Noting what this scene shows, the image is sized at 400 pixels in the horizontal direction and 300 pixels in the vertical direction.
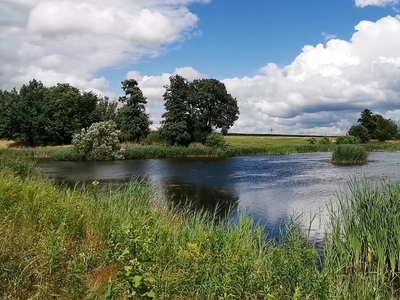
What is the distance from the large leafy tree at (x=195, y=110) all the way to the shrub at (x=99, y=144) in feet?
36.8

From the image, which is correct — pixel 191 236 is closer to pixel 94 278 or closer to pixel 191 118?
pixel 94 278

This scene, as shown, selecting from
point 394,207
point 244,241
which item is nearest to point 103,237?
point 244,241

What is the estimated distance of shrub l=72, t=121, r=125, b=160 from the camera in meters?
43.6

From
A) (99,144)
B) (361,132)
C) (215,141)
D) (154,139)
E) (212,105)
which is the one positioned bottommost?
(99,144)

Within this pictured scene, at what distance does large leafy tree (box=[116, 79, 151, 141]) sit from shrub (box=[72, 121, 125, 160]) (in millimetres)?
10522

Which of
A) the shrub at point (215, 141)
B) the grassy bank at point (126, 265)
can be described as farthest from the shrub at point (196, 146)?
the grassy bank at point (126, 265)

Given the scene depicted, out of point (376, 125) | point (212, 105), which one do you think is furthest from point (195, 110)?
point (376, 125)

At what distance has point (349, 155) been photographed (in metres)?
37.4

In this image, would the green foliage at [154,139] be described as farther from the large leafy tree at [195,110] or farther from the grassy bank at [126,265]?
the grassy bank at [126,265]

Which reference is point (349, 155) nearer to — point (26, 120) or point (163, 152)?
point (163, 152)

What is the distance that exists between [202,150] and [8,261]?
154 feet

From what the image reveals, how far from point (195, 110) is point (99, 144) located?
2194 cm

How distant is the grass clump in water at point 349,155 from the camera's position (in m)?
36.8

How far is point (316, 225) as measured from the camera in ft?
38.1
